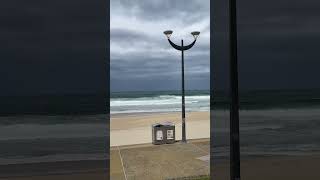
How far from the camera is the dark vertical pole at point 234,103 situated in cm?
253

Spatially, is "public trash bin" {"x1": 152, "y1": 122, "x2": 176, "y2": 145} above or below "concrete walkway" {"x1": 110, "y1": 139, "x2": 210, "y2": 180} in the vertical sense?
above

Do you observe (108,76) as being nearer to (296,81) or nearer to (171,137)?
(296,81)

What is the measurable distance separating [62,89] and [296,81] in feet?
17.4

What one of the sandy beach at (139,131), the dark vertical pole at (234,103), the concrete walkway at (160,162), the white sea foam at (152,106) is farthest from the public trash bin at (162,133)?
the white sea foam at (152,106)

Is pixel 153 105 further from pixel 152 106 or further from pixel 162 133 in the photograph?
pixel 162 133

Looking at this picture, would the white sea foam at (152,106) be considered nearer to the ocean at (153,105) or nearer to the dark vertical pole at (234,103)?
the ocean at (153,105)

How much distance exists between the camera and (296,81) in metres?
7.32

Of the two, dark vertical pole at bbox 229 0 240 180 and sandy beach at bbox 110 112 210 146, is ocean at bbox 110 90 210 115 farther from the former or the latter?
dark vertical pole at bbox 229 0 240 180

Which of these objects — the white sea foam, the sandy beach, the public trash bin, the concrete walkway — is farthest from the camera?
the white sea foam

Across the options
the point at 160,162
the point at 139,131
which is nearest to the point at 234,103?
the point at 160,162

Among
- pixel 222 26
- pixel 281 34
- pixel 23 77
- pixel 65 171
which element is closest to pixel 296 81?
pixel 281 34

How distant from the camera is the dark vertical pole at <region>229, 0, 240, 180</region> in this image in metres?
2.53

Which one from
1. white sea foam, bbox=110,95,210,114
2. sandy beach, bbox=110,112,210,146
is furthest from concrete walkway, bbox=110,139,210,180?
white sea foam, bbox=110,95,210,114

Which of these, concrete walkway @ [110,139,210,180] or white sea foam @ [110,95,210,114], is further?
white sea foam @ [110,95,210,114]
